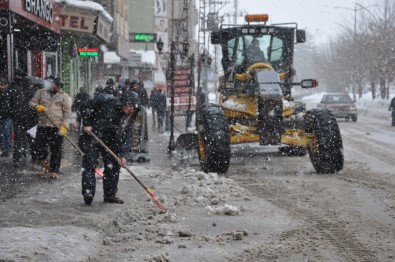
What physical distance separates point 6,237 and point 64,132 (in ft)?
15.4

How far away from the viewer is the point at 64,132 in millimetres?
11117

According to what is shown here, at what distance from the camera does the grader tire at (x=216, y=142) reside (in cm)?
1246

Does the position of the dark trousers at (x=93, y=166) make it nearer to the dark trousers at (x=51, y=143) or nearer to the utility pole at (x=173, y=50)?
the dark trousers at (x=51, y=143)

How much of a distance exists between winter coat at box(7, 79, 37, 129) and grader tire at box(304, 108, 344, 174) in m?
5.39

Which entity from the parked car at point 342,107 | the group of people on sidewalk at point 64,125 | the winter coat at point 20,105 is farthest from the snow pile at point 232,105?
the parked car at point 342,107

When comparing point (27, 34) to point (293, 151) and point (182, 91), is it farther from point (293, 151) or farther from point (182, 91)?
point (293, 151)

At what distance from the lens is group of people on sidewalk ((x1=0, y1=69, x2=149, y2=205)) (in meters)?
9.10

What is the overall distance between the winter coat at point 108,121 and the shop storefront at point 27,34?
24.4 ft

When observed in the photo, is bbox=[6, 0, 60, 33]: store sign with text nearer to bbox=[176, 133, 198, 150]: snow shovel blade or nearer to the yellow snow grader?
the yellow snow grader

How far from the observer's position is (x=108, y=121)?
9.15 meters

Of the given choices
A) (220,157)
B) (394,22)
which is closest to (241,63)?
(220,157)

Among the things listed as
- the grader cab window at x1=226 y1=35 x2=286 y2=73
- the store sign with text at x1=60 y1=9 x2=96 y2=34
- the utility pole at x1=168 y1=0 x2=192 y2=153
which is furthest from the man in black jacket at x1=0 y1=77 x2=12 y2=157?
the store sign with text at x1=60 y1=9 x2=96 y2=34

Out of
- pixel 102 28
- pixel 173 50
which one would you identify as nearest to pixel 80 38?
pixel 102 28

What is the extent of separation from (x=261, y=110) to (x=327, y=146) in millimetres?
1621
